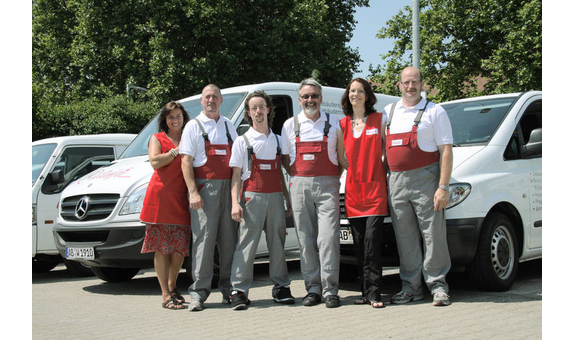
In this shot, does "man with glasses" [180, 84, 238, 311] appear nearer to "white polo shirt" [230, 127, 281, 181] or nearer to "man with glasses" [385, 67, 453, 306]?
"white polo shirt" [230, 127, 281, 181]

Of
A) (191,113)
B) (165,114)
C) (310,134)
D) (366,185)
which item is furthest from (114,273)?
(366,185)

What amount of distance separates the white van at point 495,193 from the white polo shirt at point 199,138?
62.3 inches

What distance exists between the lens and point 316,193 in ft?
18.6

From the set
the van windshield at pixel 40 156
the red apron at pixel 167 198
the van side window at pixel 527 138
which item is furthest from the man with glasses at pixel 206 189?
the van windshield at pixel 40 156

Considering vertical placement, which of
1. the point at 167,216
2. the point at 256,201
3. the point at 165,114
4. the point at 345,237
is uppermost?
the point at 165,114

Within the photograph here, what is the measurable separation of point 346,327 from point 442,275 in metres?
1.19

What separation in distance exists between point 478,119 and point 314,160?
202 cm

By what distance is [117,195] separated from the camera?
22.6ft

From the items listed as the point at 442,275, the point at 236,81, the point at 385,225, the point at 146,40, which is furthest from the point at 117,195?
the point at 146,40

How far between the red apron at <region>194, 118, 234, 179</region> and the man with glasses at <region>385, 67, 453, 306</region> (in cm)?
153

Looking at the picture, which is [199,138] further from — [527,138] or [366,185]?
[527,138]

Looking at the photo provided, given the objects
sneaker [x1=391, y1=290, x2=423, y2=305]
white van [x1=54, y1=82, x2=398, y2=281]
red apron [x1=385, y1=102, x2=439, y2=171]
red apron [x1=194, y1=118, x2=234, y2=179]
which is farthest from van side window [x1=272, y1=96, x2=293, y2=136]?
sneaker [x1=391, y1=290, x2=423, y2=305]
